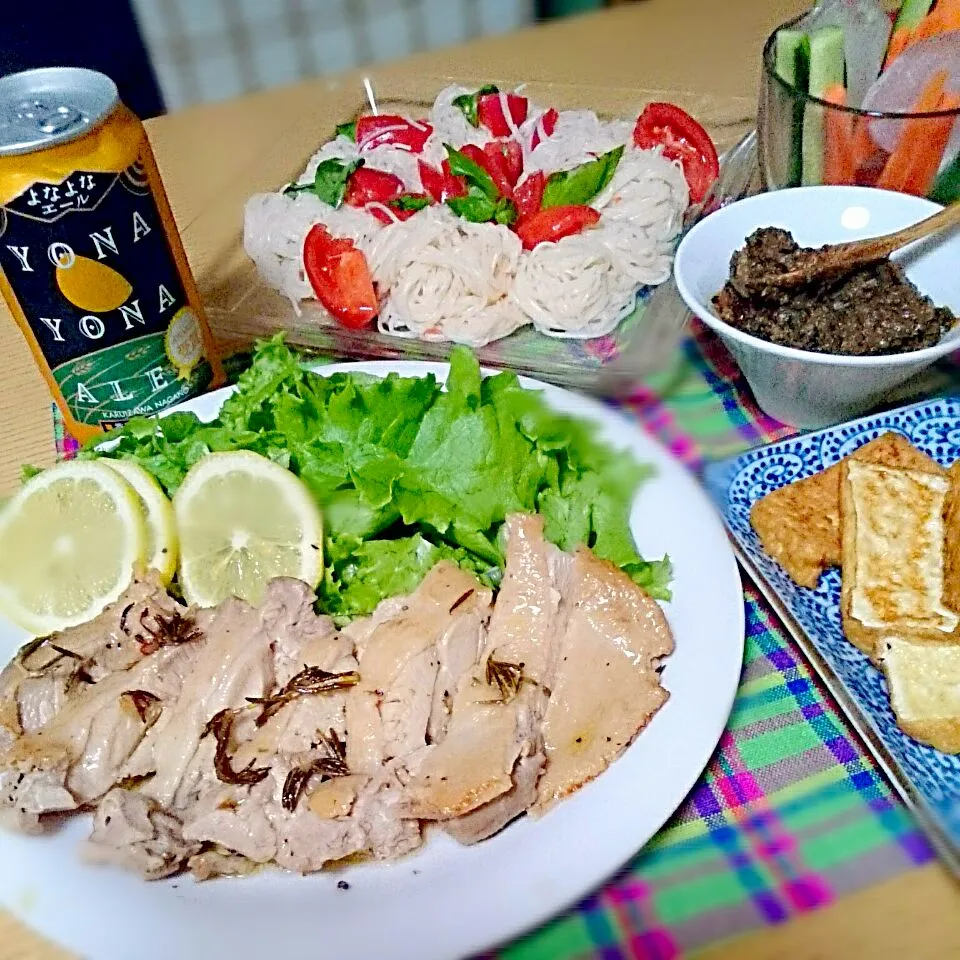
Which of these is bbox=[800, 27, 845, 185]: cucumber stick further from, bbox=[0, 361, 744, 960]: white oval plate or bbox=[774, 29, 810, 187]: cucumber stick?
bbox=[0, 361, 744, 960]: white oval plate

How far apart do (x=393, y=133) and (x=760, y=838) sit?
1756 mm

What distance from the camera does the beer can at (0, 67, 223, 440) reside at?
1.27 meters

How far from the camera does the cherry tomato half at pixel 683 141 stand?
2.04 m

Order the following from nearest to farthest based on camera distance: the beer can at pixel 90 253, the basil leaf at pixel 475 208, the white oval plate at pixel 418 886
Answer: the white oval plate at pixel 418 886 < the beer can at pixel 90 253 < the basil leaf at pixel 475 208

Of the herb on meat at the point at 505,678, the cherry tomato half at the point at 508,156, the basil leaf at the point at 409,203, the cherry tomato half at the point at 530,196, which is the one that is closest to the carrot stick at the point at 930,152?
the cherry tomato half at the point at 530,196

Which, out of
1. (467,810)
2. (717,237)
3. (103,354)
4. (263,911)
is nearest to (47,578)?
(103,354)

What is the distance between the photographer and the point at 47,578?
1.32 meters

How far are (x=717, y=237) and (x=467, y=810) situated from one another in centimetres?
103

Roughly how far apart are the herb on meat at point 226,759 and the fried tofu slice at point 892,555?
28.9 inches

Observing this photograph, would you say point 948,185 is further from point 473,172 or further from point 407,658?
point 407,658

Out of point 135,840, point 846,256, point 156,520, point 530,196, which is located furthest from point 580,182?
point 135,840

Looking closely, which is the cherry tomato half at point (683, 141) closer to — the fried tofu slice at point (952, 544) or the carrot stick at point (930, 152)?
the carrot stick at point (930, 152)

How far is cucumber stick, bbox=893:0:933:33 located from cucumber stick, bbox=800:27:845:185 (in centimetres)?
13

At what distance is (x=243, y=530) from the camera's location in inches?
52.3
